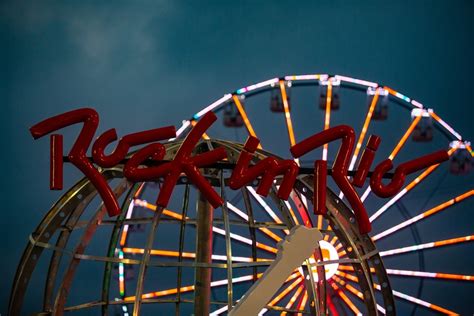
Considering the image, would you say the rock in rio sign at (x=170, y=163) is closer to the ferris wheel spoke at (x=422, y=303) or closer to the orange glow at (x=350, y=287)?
the orange glow at (x=350, y=287)

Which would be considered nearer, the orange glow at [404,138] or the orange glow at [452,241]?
the orange glow at [452,241]

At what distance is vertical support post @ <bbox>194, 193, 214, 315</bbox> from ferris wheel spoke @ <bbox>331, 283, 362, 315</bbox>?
4343 millimetres

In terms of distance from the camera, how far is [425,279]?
12.0 m

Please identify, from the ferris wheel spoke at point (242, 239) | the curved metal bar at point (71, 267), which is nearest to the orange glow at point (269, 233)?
the ferris wheel spoke at point (242, 239)

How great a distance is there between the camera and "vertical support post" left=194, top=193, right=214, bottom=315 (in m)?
7.97

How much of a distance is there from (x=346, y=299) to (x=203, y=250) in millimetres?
4532

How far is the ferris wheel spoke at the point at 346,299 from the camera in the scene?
38.8ft

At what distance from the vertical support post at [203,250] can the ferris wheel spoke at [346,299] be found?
14.2 feet

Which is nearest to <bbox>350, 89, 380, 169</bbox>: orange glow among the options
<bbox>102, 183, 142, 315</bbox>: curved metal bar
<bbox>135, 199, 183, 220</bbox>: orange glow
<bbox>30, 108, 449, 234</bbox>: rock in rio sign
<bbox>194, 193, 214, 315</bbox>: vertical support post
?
<bbox>135, 199, 183, 220</bbox>: orange glow

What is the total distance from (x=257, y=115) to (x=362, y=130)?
64.8 inches

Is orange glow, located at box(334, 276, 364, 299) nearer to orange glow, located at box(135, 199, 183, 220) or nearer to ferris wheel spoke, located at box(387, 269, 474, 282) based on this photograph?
ferris wheel spoke, located at box(387, 269, 474, 282)

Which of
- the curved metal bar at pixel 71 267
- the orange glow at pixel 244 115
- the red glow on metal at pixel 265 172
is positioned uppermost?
the orange glow at pixel 244 115

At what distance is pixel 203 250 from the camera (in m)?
7.98

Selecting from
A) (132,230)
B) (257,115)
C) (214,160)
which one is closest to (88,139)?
(214,160)
